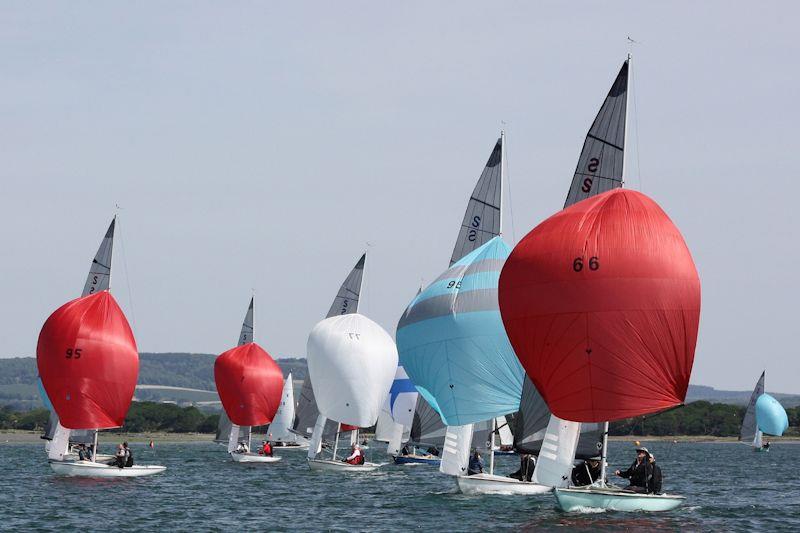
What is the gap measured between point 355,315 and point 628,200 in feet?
101

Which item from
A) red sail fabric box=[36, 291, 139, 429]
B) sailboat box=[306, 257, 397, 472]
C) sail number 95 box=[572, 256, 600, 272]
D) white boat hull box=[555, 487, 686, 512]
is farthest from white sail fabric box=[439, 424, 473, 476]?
red sail fabric box=[36, 291, 139, 429]

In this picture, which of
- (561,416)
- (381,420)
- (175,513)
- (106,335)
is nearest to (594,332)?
(561,416)

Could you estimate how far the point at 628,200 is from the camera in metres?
36.9

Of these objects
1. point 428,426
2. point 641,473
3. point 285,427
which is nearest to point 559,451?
point 641,473

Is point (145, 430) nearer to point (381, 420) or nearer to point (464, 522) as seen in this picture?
point (381, 420)

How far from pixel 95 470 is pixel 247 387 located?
28.0m

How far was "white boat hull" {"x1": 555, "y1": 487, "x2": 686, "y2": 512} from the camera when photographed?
36219 millimetres

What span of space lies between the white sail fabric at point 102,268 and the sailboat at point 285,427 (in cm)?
4679

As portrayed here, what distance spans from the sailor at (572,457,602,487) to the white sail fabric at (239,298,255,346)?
170 feet

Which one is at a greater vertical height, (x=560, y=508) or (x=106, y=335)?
(x=106, y=335)

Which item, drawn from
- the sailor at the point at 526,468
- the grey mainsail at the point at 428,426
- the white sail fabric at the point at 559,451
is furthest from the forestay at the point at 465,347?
the grey mainsail at the point at 428,426

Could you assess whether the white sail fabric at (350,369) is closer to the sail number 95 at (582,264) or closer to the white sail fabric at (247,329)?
the white sail fabric at (247,329)

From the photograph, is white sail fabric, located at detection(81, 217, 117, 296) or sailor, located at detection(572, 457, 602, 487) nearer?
sailor, located at detection(572, 457, 602, 487)

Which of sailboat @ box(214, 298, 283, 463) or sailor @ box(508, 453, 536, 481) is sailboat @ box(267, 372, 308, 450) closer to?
sailboat @ box(214, 298, 283, 463)
